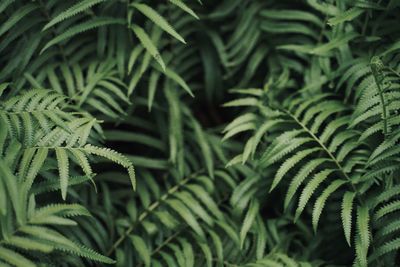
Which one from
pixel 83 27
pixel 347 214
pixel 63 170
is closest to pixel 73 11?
pixel 83 27

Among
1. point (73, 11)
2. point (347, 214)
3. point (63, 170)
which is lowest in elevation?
point (347, 214)

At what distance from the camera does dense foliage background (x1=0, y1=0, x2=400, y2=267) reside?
1.86 metres

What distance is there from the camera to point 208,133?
8.64ft

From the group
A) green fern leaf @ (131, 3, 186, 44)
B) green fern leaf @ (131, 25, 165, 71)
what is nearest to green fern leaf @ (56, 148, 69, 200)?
green fern leaf @ (131, 25, 165, 71)

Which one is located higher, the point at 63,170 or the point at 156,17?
the point at 156,17

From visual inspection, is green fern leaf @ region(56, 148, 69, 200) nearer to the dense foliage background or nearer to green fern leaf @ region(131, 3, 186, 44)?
the dense foliage background

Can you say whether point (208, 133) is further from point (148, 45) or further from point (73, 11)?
point (73, 11)

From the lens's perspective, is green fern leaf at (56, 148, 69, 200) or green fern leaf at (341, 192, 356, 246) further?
green fern leaf at (341, 192, 356, 246)

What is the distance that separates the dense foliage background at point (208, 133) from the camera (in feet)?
6.11

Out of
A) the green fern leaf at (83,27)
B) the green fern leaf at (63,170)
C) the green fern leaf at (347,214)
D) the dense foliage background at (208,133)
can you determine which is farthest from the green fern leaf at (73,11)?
the green fern leaf at (347,214)

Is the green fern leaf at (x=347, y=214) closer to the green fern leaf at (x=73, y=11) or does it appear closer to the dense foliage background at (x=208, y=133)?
the dense foliage background at (x=208, y=133)

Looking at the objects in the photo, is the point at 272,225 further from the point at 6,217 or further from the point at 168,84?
the point at 6,217

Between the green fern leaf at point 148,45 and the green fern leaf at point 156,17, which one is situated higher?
the green fern leaf at point 156,17

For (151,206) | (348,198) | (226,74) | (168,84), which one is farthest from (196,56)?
(348,198)
